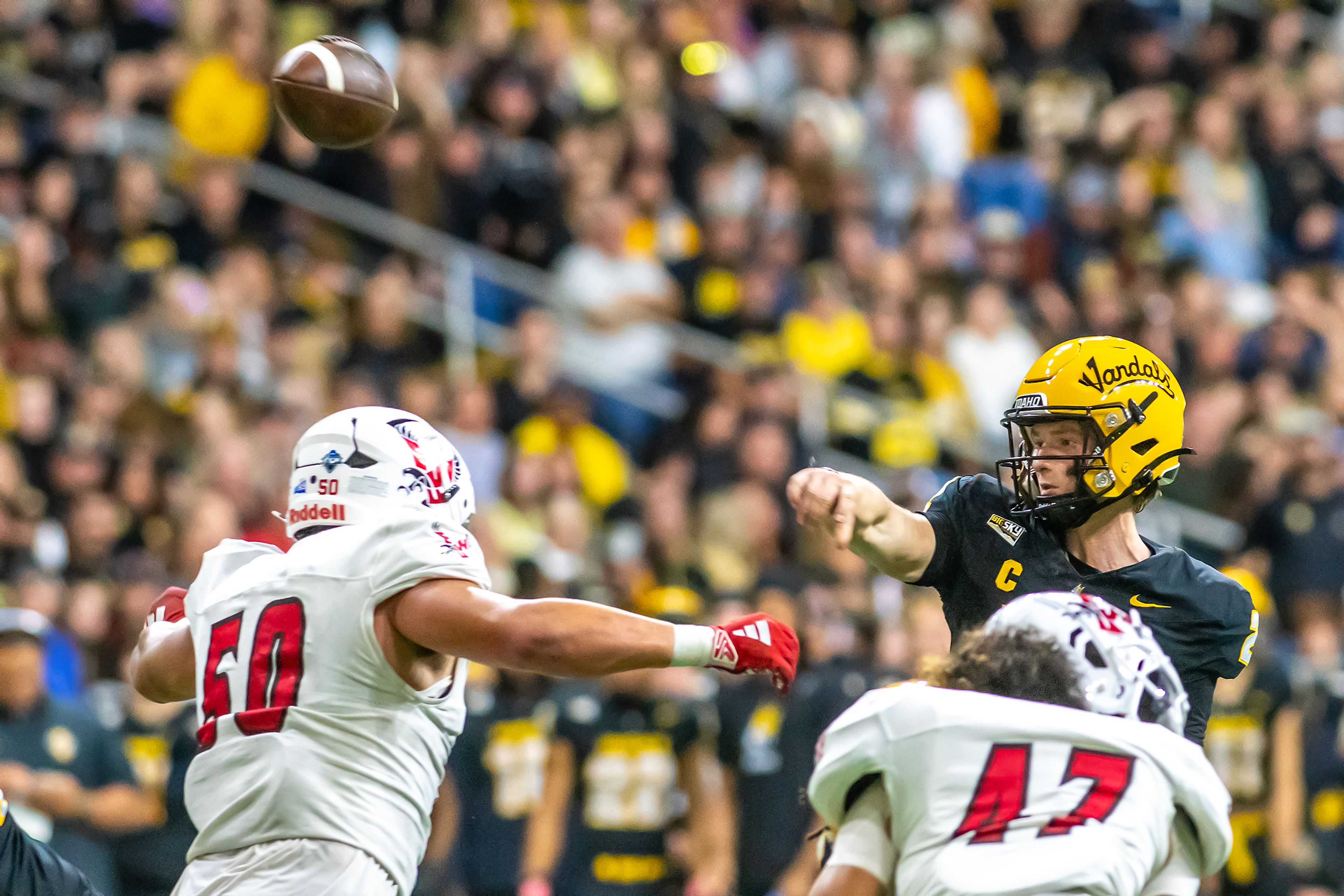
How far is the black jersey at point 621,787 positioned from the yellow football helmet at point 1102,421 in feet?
14.9

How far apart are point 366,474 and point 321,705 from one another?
1.95ft

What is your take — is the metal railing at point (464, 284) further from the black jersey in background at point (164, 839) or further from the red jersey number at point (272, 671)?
the red jersey number at point (272, 671)

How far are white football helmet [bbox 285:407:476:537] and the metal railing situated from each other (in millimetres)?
6163

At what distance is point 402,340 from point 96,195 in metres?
2.07

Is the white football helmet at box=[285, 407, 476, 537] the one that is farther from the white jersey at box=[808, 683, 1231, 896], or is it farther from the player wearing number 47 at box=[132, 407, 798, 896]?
the white jersey at box=[808, 683, 1231, 896]

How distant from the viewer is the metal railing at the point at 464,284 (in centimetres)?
1052

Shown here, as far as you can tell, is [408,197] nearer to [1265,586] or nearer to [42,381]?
[42,381]

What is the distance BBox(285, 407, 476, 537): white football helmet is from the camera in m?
4.20

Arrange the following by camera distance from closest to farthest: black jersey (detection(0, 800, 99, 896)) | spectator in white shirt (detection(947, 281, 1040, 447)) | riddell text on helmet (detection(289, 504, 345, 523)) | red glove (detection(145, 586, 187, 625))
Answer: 1. riddell text on helmet (detection(289, 504, 345, 523))
2. red glove (detection(145, 586, 187, 625))
3. black jersey (detection(0, 800, 99, 896))
4. spectator in white shirt (detection(947, 281, 1040, 447))

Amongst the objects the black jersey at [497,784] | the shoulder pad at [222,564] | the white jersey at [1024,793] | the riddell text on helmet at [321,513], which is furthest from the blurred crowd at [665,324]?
the white jersey at [1024,793]

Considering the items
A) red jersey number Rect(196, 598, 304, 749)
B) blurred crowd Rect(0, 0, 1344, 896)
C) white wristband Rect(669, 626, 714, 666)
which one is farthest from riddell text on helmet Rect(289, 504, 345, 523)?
blurred crowd Rect(0, 0, 1344, 896)

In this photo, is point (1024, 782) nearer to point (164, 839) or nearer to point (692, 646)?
point (692, 646)

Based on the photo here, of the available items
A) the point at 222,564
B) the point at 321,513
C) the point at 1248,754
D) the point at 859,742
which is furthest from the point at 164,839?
the point at 859,742

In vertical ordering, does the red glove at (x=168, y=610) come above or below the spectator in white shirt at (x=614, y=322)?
below
